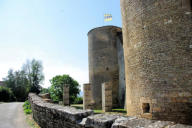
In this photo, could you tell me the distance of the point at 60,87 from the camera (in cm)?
3638

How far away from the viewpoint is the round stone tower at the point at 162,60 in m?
5.34

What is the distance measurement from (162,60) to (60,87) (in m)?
33.0

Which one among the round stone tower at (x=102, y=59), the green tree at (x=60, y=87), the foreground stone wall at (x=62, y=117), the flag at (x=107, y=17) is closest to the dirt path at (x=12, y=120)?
the foreground stone wall at (x=62, y=117)

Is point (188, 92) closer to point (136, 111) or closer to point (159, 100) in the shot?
point (159, 100)

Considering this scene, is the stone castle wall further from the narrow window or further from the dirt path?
the narrow window

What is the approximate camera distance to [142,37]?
21.2ft

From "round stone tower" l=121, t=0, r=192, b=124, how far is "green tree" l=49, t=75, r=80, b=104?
28.3 metres

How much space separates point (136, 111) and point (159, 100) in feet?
4.43

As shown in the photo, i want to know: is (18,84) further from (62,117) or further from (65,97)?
(62,117)

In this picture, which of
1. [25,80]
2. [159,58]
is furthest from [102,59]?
[25,80]

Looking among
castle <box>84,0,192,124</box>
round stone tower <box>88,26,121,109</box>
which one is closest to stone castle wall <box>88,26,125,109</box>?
round stone tower <box>88,26,121,109</box>

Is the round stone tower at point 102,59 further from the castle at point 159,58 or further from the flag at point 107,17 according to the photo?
the castle at point 159,58

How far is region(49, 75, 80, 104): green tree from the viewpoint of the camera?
34.8 m

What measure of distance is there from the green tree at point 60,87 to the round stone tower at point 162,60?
2828cm
